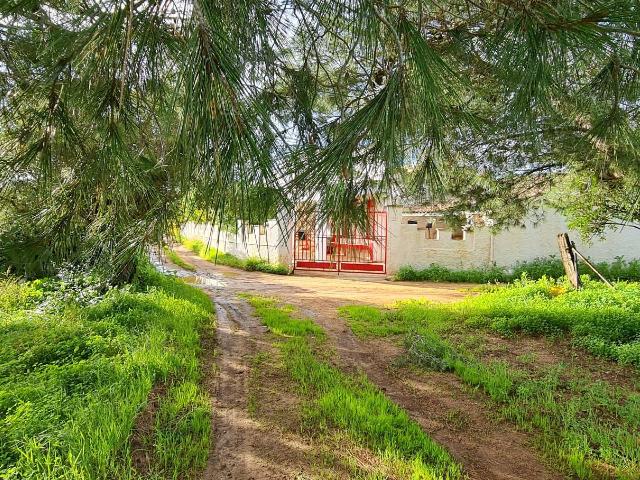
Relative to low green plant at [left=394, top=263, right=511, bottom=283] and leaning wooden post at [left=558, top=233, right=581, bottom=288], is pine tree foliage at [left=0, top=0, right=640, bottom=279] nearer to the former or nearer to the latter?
leaning wooden post at [left=558, top=233, right=581, bottom=288]

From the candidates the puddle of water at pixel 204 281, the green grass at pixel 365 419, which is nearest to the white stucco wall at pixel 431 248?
the puddle of water at pixel 204 281

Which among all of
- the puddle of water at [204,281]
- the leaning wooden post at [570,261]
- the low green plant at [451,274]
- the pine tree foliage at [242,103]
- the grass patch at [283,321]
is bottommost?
the grass patch at [283,321]

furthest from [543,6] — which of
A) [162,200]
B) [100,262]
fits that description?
[100,262]

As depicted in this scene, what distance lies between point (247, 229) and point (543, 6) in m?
1.55

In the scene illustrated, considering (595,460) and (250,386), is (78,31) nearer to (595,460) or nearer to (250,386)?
(250,386)

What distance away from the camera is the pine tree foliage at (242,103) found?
38.7 inches

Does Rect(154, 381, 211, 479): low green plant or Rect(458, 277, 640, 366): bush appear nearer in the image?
Rect(154, 381, 211, 479): low green plant

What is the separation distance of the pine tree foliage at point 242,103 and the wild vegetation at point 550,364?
1.89 meters

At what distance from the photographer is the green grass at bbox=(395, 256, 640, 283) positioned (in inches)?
338

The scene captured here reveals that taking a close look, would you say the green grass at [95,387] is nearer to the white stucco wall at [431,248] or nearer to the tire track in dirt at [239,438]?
the tire track in dirt at [239,438]

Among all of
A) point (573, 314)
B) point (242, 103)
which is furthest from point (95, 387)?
point (573, 314)

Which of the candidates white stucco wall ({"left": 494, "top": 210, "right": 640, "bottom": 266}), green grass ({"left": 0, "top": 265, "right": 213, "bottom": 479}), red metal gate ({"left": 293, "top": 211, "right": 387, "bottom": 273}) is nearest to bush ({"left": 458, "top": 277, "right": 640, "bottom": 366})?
white stucco wall ({"left": 494, "top": 210, "right": 640, "bottom": 266})

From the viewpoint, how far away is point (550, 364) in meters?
3.62

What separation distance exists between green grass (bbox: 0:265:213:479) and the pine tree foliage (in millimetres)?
949
